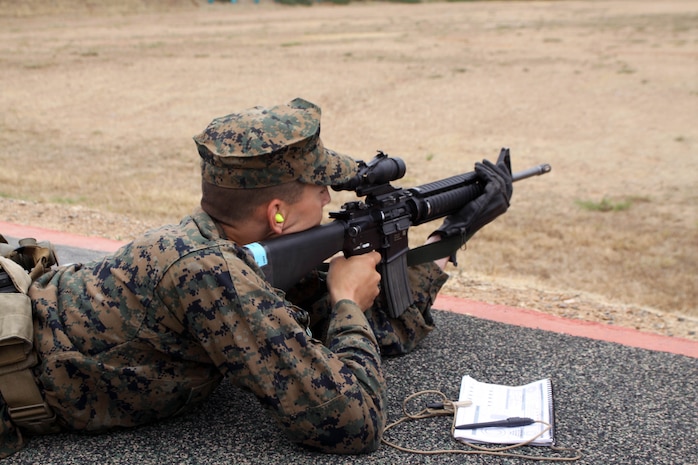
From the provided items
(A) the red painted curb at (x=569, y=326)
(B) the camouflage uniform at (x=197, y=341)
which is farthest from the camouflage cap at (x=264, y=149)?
(A) the red painted curb at (x=569, y=326)

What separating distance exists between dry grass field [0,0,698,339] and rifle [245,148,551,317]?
5.64 feet

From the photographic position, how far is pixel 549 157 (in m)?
11.7

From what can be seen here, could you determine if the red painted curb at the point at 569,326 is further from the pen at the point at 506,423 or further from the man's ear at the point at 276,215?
the man's ear at the point at 276,215

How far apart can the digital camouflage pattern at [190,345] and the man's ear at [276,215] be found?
18 cm

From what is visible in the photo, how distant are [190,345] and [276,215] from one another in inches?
20.2

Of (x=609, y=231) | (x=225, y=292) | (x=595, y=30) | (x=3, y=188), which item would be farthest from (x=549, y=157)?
(x=595, y=30)

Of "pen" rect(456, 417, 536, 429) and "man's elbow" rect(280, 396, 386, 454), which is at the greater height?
"man's elbow" rect(280, 396, 386, 454)

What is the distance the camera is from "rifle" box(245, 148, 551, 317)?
2771 mm

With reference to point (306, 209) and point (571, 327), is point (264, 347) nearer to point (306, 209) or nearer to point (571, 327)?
point (306, 209)

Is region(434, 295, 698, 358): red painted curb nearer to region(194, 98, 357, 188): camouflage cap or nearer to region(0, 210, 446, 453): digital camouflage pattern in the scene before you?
region(0, 210, 446, 453): digital camouflage pattern

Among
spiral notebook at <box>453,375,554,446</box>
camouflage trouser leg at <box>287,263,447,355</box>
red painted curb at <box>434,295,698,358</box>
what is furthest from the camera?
red painted curb at <box>434,295,698,358</box>

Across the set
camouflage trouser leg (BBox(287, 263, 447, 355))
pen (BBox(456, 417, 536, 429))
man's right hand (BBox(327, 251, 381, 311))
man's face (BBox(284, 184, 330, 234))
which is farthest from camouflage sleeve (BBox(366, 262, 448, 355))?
man's face (BBox(284, 184, 330, 234))

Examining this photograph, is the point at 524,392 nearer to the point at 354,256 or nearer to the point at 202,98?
the point at 354,256

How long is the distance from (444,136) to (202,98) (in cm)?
568
